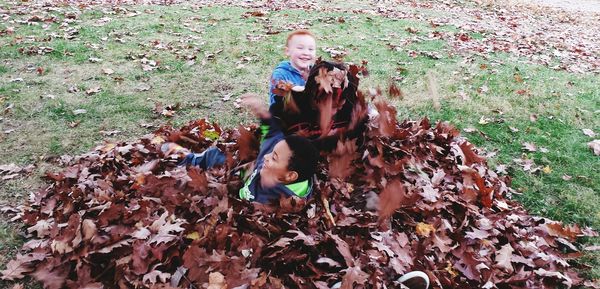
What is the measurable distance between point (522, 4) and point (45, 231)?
15570mm

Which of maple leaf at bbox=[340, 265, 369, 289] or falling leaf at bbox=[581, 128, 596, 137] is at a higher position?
falling leaf at bbox=[581, 128, 596, 137]

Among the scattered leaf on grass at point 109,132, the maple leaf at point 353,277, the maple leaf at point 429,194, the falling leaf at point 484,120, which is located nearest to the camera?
the maple leaf at point 353,277

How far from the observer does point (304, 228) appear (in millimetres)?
3211

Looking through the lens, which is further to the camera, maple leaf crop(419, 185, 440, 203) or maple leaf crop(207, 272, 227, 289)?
maple leaf crop(419, 185, 440, 203)

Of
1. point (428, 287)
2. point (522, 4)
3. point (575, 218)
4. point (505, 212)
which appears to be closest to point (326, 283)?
point (428, 287)

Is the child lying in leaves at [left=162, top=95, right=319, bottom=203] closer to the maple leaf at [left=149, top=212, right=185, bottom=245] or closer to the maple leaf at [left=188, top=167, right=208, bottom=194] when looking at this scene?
the maple leaf at [left=188, top=167, right=208, bottom=194]

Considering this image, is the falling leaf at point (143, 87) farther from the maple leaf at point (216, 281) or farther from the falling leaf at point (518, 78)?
the falling leaf at point (518, 78)

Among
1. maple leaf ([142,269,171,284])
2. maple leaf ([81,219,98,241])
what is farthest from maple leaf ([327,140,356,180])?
maple leaf ([81,219,98,241])

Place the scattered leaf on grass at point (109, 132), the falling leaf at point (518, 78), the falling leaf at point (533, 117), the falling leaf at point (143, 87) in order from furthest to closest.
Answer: the falling leaf at point (518, 78) → the falling leaf at point (143, 87) → the falling leaf at point (533, 117) → the scattered leaf on grass at point (109, 132)

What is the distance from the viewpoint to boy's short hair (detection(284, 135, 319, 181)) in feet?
10.9

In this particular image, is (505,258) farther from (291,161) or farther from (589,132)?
(589,132)

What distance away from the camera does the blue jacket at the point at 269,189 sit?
3377mm

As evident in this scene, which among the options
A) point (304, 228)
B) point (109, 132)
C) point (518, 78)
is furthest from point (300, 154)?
point (518, 78)

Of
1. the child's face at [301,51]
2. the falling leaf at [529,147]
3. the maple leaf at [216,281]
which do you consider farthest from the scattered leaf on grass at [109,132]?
the falling leaf at [529,147]
